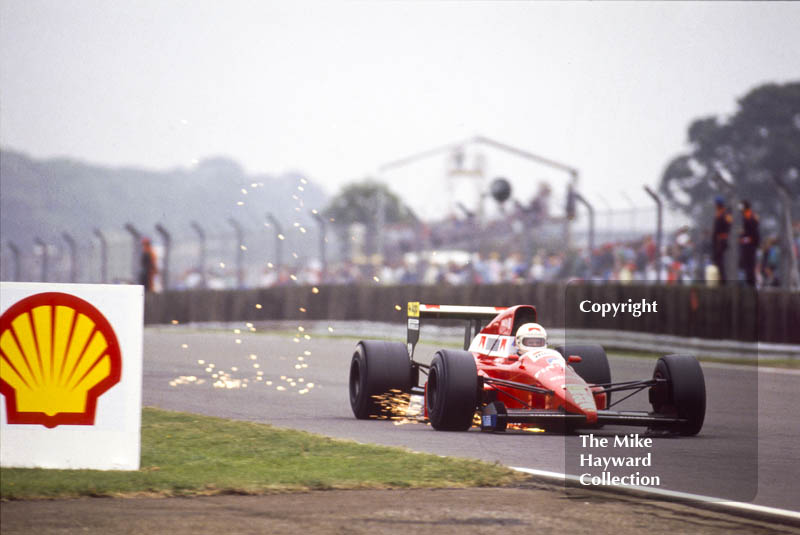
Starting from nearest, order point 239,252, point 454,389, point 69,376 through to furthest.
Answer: point 69,376 < point 454,389 < point 239,252

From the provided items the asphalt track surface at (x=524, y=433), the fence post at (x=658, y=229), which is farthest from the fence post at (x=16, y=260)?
the fence post at (x=658, y=229)

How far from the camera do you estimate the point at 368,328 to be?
76.9 feet

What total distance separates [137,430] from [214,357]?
1021 cm

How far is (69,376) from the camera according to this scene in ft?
23.5

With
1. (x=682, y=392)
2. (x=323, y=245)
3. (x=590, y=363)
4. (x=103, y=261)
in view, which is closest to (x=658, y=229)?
(x=323, y=245)

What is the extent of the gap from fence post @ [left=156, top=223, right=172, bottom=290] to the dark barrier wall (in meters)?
1.28

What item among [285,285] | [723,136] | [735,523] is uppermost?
[723,136]

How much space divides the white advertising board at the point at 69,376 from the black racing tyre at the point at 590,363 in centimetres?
411

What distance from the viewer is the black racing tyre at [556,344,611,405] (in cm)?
1019

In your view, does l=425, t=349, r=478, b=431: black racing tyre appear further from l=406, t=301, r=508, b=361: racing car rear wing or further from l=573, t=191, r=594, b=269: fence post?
l=573, t=191, r=594, b=269: fence post

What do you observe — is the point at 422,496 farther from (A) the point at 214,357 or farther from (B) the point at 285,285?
(B) the point at 285,285

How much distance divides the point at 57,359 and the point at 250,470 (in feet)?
4.15

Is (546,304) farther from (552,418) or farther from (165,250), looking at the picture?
(165,250)

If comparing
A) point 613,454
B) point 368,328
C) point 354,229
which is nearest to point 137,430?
point 613,454
